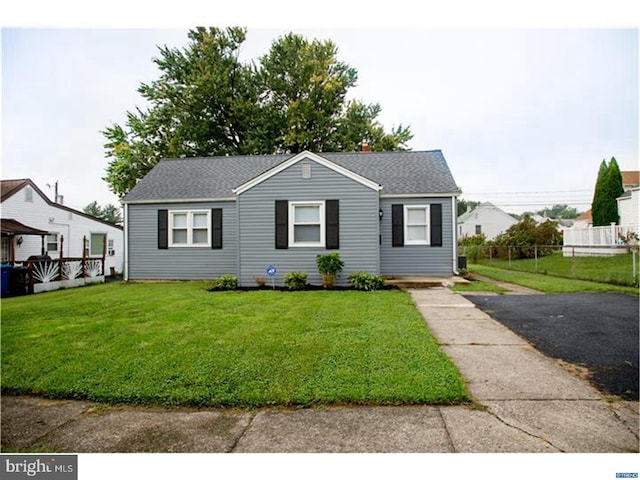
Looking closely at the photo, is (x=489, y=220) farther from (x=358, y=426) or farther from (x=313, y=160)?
(x=358, y=426)

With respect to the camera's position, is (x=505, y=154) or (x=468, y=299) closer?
(x=468, y=299)

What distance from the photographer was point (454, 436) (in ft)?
7.52

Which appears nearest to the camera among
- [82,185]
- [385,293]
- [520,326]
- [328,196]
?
[520,326]

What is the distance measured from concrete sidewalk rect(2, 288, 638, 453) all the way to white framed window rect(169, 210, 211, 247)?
8.52 metres

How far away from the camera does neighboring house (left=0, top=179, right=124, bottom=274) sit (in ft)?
43.8

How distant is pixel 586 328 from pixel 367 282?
4.51 meters

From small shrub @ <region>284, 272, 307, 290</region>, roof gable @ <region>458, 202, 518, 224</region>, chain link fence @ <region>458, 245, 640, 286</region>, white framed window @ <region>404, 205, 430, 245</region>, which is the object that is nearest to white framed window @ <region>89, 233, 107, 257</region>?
small shrub @ <region>284, 272, 307, 290</region>

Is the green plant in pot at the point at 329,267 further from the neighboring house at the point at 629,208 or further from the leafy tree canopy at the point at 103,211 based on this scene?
the leafy tree canopy at the point at 103,211

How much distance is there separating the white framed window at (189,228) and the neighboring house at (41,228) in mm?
3801

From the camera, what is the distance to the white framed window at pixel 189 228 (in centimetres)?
1147

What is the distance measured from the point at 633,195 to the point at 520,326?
1679 centimetres

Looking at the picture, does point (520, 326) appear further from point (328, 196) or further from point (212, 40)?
point (212, 40)

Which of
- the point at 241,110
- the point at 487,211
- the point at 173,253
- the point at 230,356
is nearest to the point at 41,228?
the point at 173,253

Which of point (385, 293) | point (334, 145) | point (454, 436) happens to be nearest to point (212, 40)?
point (334, 145)
